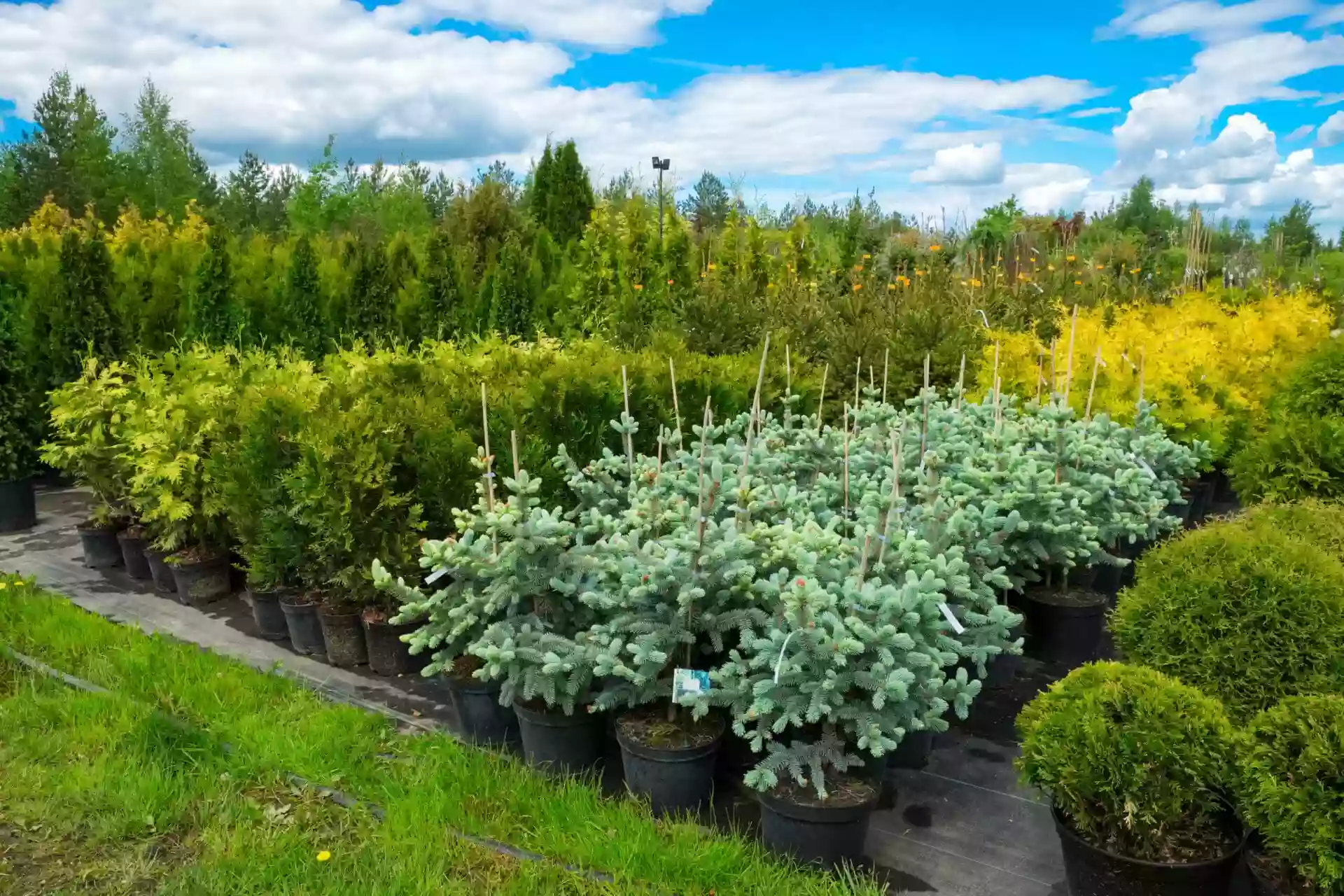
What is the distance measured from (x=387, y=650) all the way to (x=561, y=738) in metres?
1.34

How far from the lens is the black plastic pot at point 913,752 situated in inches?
127

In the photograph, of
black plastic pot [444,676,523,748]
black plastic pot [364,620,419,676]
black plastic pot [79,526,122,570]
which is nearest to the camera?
black plastic pot [444,676,523,748]

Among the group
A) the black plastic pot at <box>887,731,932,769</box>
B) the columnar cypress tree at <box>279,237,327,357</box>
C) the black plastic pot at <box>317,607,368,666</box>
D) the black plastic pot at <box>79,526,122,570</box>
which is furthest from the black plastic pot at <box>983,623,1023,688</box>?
the columnar cypress tree at <box>279,237,327,357</box>

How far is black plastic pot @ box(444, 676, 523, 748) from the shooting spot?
11.0 ft

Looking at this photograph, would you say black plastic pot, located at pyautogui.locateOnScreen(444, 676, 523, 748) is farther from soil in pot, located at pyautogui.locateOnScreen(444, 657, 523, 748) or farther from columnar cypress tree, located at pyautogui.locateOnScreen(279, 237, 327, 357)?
columnar cypress tree, located at pyautogui.locateOnScreen(279, 237, 327, 357)

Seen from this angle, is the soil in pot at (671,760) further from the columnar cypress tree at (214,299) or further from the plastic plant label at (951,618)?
the columnar cypress tree at (214,299)

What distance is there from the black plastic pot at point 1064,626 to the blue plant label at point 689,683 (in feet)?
6.79

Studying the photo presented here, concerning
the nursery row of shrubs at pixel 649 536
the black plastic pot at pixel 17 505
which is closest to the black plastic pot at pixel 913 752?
the nursery row of shrubs at pixel 649 536

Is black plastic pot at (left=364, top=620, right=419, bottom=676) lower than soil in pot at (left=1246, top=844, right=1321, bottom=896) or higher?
lower

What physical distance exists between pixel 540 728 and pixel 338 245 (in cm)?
926

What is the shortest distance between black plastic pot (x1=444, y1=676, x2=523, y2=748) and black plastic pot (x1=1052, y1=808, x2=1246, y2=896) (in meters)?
1.84

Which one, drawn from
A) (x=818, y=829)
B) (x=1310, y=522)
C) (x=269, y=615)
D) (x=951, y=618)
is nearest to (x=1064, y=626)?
(x=1310, y=522)

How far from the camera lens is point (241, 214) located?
87.2 ft

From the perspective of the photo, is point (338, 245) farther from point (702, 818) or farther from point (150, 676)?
point (702, 818)
